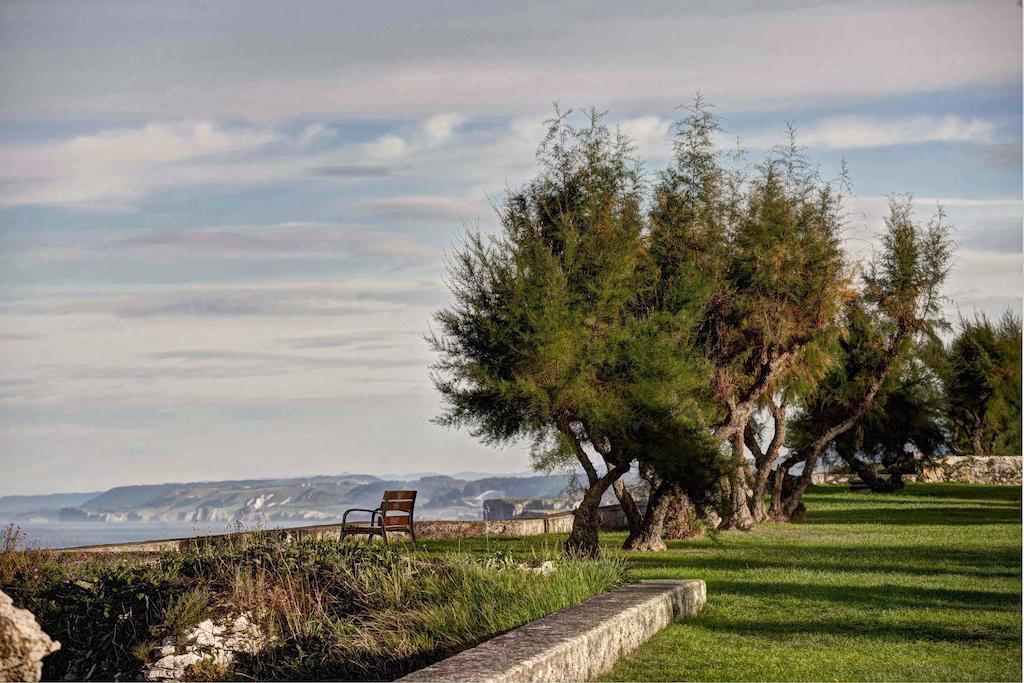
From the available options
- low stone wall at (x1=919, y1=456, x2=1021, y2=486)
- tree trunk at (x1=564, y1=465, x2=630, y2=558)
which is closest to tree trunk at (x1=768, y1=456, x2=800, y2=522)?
tree trunk at (x1=564, y1=465, x2=630, y2=558)

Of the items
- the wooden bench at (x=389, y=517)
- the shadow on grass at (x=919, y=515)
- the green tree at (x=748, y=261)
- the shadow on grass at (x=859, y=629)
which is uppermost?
the green tree at (x=748, y=261)

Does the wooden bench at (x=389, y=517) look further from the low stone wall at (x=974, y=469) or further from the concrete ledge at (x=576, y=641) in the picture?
the low stone wall at (x=974, y=469)

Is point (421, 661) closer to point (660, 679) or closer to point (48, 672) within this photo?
point (660, 679)

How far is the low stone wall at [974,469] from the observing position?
3841 cm

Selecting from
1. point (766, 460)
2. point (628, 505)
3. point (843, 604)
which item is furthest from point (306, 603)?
point (766, 460)

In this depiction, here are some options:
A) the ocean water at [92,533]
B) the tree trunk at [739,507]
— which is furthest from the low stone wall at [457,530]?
the tree trunk at [739,507]

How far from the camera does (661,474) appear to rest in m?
15.5

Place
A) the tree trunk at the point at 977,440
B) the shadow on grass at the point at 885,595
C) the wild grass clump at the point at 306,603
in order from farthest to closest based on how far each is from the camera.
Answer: the tree trunk at the point at 977,440
the shadow on grass at the point at 885,595
the wild grass clump at the point at 306,603

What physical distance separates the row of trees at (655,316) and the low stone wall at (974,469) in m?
17.5

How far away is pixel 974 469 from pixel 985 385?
2.99m

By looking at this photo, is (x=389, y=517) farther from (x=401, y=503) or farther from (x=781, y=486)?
(x=781, y=486)

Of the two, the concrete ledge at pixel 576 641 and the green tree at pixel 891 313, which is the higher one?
the green tree at pixel 891 313

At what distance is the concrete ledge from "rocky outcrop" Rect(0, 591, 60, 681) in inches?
82.1

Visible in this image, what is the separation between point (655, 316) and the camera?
16500 millimetres
